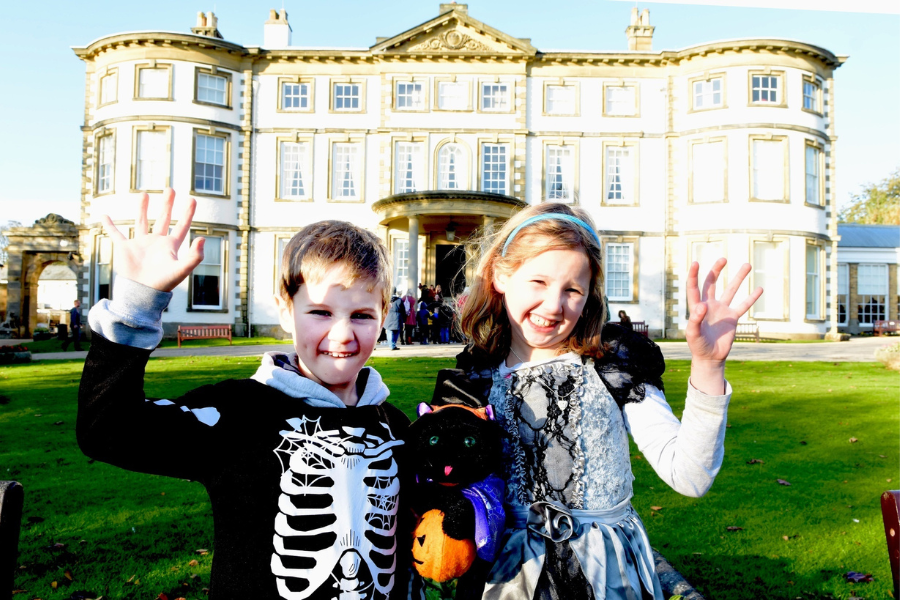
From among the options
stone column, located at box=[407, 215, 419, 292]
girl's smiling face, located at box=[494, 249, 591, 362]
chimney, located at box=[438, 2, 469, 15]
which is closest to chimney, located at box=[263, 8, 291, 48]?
chimney, located at box=[438, 2, 469, 15]

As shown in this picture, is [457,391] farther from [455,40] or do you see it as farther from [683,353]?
[455,40]

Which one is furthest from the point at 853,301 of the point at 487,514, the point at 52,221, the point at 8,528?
the point at 52,221

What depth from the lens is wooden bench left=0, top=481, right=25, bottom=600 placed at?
188 centimetres

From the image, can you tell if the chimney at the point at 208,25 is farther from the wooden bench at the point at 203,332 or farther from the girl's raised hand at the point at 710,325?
the girl's raised hand at the point at 710,325

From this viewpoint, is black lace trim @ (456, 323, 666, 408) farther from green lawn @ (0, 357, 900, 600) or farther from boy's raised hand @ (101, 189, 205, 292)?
green lawn @ (0, 357, 900, 600)

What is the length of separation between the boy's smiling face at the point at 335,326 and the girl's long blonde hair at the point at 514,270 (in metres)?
0.55

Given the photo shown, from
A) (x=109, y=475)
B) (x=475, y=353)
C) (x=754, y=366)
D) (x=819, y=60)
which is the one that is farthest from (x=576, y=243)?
(x=819, y=60)

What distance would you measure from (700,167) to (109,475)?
79.3ft

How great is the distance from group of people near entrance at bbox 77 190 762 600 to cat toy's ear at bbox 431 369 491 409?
15 mm

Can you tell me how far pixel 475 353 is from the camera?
237 centimetres

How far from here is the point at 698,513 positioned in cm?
489

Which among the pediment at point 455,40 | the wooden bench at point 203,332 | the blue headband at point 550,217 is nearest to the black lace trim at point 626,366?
the blue headband at point 550,217

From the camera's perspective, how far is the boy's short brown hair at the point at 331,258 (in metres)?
1.99

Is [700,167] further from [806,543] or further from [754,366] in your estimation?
[806,543]
